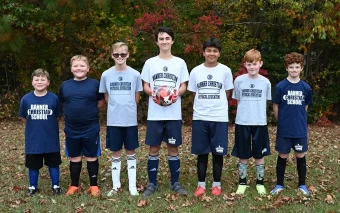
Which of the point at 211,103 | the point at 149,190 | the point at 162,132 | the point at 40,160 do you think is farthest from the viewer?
the point at 40,160

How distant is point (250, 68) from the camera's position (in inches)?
240

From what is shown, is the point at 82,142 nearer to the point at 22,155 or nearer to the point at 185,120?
A: the point at 22,155

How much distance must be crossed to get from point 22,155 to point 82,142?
13.4 ft

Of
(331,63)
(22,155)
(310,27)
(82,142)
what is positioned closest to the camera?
(82,142)

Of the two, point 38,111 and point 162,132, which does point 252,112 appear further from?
point 38,111

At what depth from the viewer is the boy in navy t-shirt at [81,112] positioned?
607cm

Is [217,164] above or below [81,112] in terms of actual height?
below

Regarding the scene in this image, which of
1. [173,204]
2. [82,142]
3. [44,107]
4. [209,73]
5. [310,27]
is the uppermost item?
[310,27]

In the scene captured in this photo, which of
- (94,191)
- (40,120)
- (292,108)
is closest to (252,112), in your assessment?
(292,108)

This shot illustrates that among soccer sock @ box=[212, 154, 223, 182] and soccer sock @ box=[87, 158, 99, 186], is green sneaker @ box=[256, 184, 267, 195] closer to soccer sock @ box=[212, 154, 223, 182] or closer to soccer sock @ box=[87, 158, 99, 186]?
soccer sock @ box=[212, 154, 223, 182]

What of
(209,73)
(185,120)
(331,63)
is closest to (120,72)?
(209,73)

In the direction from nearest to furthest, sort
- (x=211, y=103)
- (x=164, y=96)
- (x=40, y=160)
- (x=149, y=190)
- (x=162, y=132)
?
(x=164, y=96) < (x=211, y=103) < (x=162, y=132) < (x=149, y=190) < (x=40, y=160)

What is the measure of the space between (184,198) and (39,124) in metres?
2.06

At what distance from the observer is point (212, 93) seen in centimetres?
600
